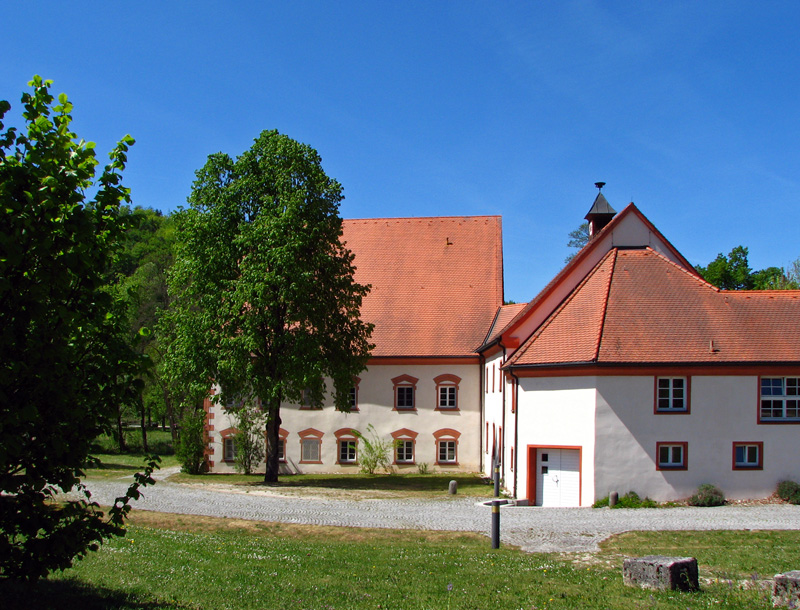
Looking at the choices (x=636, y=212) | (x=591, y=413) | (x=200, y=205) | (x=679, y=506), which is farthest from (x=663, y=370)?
(x=200, y=205)

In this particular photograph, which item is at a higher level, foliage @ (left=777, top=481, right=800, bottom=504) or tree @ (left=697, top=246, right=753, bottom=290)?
tree @ (left=697, top=246, right=753, bottom=290)

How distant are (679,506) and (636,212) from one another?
10.6 metres

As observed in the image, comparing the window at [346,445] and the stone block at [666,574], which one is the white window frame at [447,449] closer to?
the window at [346,445]

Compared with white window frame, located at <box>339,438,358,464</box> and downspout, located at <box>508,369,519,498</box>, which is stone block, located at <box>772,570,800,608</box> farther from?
white window frame, located at <box>339,438,358,464</box>

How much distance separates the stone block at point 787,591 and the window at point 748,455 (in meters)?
14.9

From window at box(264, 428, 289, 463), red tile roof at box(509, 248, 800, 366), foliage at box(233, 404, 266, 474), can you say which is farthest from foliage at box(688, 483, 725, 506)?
foliage at box(233, 404, 266, 474)

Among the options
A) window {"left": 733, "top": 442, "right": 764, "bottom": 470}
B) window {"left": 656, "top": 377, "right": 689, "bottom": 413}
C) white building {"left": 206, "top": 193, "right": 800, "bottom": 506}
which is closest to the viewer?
white building {"left": 206, "top": 193, "right": 800, "bottom": 506}

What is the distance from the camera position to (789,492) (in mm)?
21500

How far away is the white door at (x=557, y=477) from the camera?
2239cm

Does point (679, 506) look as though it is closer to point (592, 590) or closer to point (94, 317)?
point (592, 590)

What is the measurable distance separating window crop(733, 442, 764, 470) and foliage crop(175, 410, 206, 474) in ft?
69.0

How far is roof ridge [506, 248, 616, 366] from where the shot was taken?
24.3 meters

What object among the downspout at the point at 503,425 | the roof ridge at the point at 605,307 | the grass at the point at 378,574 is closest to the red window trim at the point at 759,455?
the roof ridge at the point at 605,307

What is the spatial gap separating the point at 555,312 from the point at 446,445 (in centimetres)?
983
